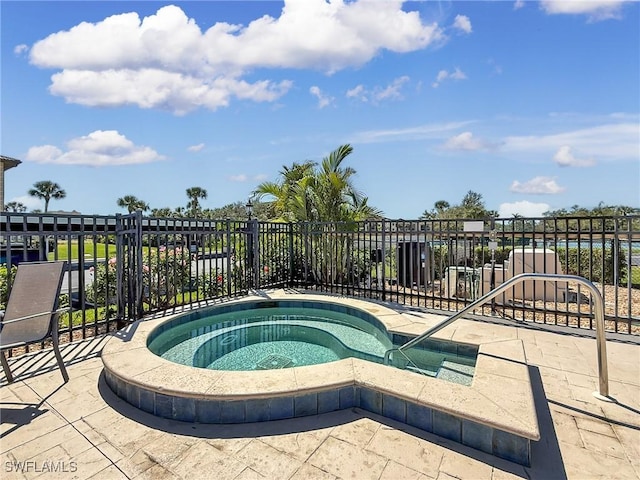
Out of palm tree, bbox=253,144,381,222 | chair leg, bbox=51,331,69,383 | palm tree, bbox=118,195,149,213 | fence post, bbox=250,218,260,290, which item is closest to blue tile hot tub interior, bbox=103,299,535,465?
chair leg, bbox=51,331,69,383

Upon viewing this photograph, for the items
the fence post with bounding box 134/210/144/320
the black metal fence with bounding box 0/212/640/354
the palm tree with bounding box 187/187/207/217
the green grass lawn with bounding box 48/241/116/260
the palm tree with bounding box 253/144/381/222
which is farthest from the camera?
the palm tree with bounding box 187/187/207/217

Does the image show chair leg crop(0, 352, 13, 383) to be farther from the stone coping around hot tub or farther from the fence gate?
the fence gate

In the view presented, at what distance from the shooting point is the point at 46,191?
50.7 metres

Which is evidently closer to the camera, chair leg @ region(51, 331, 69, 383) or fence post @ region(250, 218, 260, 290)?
chair leg @ region(51, 331, 69, 383)

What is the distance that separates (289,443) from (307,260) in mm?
6024

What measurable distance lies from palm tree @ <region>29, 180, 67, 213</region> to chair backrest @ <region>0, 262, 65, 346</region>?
62391mm

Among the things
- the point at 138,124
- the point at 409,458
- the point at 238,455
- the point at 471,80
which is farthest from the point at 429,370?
the point at 138,124

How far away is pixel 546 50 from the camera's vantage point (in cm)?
710

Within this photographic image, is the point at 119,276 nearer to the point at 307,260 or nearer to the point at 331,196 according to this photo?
the point at 307,260

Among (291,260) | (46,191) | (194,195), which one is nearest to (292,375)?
(291,260)

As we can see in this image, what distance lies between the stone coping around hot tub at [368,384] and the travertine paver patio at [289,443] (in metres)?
0.23

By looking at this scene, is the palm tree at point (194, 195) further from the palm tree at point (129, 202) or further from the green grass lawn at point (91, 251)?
the green grass lawn at point (91, 251)

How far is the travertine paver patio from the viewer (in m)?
2.06

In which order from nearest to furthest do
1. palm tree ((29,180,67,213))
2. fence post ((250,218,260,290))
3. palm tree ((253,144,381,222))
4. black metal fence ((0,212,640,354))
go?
black metal fence ((0,212,640,354)) < fence post ((250,218,260,290)) < palm tree ((253,144,381,222)) < palm tree ((29,180,67,213))
